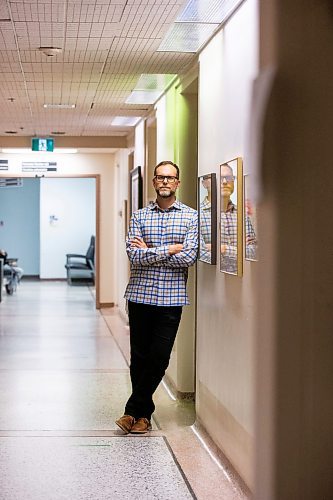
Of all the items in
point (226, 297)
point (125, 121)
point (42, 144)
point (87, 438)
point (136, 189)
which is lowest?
point (87, 438)

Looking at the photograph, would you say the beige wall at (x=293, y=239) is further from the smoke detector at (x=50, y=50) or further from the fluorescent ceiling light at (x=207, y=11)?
the smoke detector at (x=50, y=50)

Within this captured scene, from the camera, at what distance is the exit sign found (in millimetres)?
10695

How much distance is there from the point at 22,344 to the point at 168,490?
5.46m

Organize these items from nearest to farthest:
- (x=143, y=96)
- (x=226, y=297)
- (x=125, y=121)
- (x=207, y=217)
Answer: (x=226, y=297), (x=207, y=217), (x=143, y=96), (x=125, y=121)

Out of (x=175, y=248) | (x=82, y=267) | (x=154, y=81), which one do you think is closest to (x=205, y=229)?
(x=175, y=248)

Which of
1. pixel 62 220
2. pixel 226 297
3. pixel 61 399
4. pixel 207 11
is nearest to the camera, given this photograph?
pixel 207 11

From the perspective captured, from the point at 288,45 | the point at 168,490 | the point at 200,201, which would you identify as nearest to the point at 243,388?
the point at 168,490

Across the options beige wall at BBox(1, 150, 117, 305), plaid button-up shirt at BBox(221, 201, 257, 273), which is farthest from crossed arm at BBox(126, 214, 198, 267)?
beige wall at BBox(1, 150, 117, 305)

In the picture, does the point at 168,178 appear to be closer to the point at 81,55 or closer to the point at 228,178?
the point at 228,178

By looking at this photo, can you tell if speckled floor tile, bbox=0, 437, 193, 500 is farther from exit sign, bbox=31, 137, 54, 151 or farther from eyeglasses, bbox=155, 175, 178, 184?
exit sign, bbox=31, 137, 54, 151

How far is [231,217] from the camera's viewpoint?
13.7 ft

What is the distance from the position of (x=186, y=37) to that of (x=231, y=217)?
4.00 ft

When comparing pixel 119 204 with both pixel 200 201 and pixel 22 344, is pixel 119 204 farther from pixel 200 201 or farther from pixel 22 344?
pixel 200 201

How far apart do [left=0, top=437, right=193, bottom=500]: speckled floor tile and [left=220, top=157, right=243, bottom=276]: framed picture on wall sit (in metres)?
1.05
